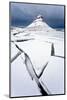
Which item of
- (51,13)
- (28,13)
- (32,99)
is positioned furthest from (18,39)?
(32,99)

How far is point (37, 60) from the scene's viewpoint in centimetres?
209

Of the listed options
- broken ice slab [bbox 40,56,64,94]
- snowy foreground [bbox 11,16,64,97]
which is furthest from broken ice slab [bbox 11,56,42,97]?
broken ice slab [bbox 40,56,64,94]

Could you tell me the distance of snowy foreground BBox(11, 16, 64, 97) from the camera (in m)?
2.04

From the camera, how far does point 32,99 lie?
207 centimetres

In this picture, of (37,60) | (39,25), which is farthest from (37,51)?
(39,25)

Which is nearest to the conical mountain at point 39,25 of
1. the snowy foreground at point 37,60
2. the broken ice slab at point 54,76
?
the snowy foreground at point 37,60

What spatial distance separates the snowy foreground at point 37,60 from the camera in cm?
204

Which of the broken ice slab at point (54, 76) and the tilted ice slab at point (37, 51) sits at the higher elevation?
the tilted ice slab at point (37, 51)

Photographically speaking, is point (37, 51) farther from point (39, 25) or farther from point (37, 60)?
point (39, 25)

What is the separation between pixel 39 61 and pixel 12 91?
1.09 ft

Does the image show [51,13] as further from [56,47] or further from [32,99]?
[32,99]

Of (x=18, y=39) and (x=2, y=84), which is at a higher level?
(x=18, y=39)

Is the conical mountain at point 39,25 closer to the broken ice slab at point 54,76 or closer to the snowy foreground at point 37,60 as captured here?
the snowy foreground at point 37,60

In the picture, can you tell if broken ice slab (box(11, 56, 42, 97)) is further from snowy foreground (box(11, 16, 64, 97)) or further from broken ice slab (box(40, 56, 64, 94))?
broken ice slab (box(40, 56, 64, 94))
